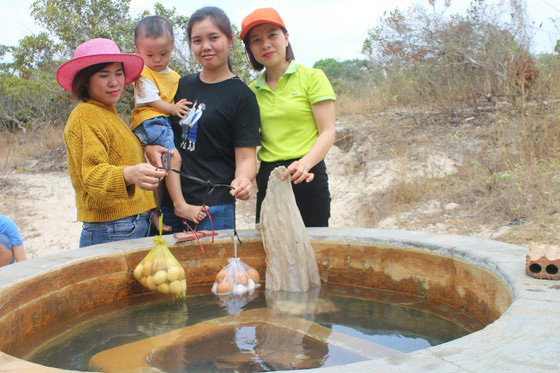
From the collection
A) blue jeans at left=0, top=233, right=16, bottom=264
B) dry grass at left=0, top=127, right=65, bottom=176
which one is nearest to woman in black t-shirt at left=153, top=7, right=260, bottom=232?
blue jeans at left=0, top=233, right=16, bottom=264

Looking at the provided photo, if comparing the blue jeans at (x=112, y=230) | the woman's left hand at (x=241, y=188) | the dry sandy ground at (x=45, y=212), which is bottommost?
the dry sandy ground at (x=45, y=212)

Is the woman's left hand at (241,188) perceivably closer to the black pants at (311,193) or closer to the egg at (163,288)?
the black pants at (311,193)

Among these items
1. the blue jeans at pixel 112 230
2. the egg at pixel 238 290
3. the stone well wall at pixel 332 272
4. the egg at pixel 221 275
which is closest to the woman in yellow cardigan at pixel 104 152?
the blue jeans at pixel 112 230

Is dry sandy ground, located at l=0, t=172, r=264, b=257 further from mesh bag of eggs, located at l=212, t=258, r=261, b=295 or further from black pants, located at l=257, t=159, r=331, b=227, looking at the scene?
mesh bag of eggs, located at l=212, t=258, r=261, b=295

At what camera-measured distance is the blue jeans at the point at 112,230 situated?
2.77 metres

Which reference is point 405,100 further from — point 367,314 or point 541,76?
point 367,314

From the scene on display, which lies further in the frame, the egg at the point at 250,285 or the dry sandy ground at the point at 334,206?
the dry sandy ground at the point at 334,206

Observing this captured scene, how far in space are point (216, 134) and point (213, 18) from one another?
22.7 inches

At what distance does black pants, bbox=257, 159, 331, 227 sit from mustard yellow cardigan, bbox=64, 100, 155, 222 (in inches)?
24.0

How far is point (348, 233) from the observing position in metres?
2.91

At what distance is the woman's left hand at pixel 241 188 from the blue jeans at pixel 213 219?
11.1 inches

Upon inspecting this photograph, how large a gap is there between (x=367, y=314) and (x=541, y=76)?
6674 mm

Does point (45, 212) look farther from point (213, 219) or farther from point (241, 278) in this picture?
point (241, 278)

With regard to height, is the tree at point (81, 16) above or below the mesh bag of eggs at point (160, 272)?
above
